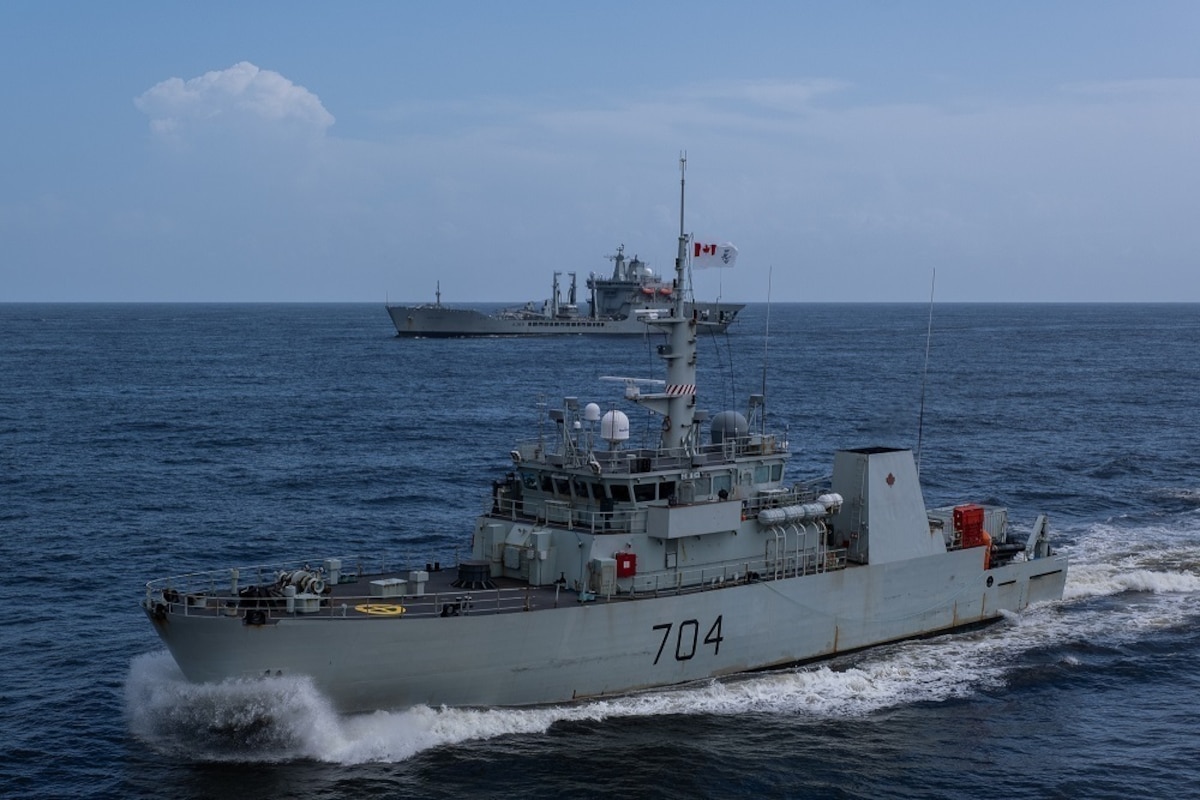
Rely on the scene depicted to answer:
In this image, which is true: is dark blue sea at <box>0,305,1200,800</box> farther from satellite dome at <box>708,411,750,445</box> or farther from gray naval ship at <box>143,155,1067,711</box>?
satellite dome at <box>708,411,750,445</box>

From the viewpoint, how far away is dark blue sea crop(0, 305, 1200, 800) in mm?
24016

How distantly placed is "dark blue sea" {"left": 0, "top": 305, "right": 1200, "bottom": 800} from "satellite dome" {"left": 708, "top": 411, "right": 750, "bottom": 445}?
17.9 feet

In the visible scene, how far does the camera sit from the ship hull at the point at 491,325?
166375 millimetres

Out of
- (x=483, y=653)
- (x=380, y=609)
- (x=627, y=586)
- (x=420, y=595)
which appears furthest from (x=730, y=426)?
(x=380, y=609)

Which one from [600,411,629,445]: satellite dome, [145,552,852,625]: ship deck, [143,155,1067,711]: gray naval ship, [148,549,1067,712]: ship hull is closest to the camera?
[148,549,1067,712]: ship hull

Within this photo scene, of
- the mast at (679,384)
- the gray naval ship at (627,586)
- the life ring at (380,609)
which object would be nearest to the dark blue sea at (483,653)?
the gray naval ship at (627,586)

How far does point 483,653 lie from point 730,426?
8835 millimetres

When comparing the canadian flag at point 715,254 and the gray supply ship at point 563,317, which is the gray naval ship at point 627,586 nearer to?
the canadian flag at point 715,254

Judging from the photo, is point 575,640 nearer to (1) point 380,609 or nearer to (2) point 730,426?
(1) point 380,609

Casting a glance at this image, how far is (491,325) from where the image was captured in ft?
550

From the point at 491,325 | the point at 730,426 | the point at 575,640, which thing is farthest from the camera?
the point at 491,325

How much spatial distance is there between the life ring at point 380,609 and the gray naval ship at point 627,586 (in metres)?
0.08

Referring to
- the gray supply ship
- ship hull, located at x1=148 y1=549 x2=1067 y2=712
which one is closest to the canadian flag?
ship hull, located at x1=148 y1=549 x2=1067 y2=712

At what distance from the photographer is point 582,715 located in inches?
1030
